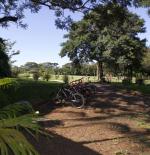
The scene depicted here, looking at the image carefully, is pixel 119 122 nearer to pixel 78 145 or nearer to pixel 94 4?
pixel 78 145

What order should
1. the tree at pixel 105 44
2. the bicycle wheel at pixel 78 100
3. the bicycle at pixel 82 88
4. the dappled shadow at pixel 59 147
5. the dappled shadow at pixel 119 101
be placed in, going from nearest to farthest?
1. the dappled shadow at pixel 59 147
2. the bicycle wheel at pixel 78 100
3. the dappled shadow at pixel 119 101
4. the bicycle at pixel 82 88
5. the tree at pixel 105 44

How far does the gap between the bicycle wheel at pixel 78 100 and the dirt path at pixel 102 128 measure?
28 centimetres

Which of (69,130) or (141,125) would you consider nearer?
(69,130)

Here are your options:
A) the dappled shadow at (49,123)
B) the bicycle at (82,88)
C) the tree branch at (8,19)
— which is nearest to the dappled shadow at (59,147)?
the dappled shadow at (49,123)

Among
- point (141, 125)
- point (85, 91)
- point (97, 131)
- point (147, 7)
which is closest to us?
point (97, 131)

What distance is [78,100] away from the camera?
17.1 m

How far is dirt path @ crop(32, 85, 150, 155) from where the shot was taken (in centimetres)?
1039

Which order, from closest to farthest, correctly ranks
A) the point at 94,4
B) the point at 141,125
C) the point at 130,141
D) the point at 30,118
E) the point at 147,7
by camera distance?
the point at 30,118, the point at 130,141, the point at 141,125, the point at 94,4, the point at 147,7

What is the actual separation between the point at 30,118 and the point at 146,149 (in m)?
8.37

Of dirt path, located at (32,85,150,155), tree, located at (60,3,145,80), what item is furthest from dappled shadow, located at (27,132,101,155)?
tree, located at (60,3,145,80)

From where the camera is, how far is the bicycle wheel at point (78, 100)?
1700 centimetres

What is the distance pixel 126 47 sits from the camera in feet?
183

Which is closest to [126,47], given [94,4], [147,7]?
[147,7]

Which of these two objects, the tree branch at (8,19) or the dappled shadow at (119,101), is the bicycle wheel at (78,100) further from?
the tree branch at (8,19)
